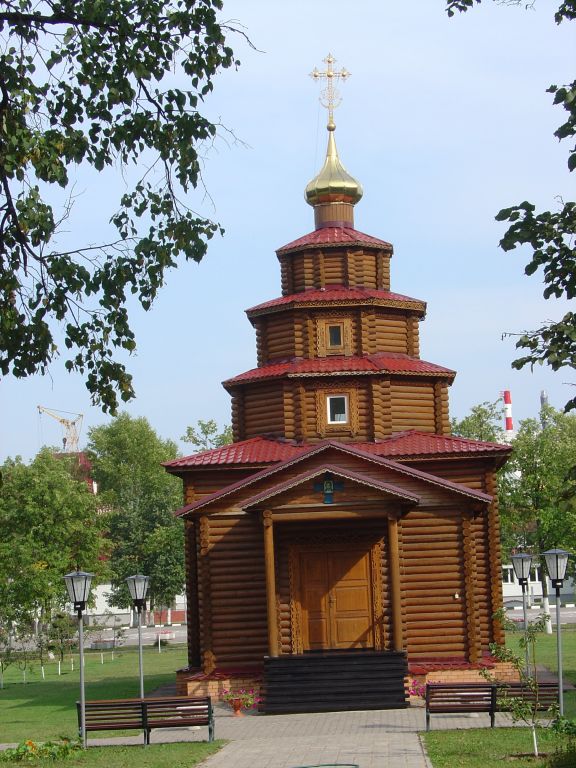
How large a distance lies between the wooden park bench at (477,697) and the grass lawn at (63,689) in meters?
6.74

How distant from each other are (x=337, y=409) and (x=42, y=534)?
27.4 meters

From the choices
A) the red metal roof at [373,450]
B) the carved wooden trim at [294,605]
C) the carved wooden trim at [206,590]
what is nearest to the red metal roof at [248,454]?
the red metal roof at [373,450]

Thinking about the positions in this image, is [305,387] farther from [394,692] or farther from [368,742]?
[368,742]

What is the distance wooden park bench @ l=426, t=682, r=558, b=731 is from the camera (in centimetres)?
2128

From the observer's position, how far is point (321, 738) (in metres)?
21.2

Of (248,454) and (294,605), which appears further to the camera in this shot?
(248,454)

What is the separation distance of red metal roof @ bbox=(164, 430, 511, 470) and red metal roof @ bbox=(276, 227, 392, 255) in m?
5.52

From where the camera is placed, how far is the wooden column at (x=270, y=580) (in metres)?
27.0

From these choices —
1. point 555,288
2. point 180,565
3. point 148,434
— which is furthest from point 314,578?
point 148,434

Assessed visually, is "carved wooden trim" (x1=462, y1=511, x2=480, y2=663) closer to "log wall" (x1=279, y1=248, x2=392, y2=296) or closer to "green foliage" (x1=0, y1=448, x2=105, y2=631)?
"log wall" (x1=279, y1=248, x2=392, y2=296)

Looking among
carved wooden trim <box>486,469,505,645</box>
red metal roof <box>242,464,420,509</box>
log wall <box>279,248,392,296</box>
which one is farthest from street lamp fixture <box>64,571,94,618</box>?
log wall <box>279,248,392,296</box>

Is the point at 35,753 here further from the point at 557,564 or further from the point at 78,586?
the point at 557,564

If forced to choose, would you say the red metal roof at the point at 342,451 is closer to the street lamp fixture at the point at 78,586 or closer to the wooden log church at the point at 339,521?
the wooden log church at the point at 339,521

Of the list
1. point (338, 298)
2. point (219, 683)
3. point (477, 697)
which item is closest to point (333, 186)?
point (338, 298)
